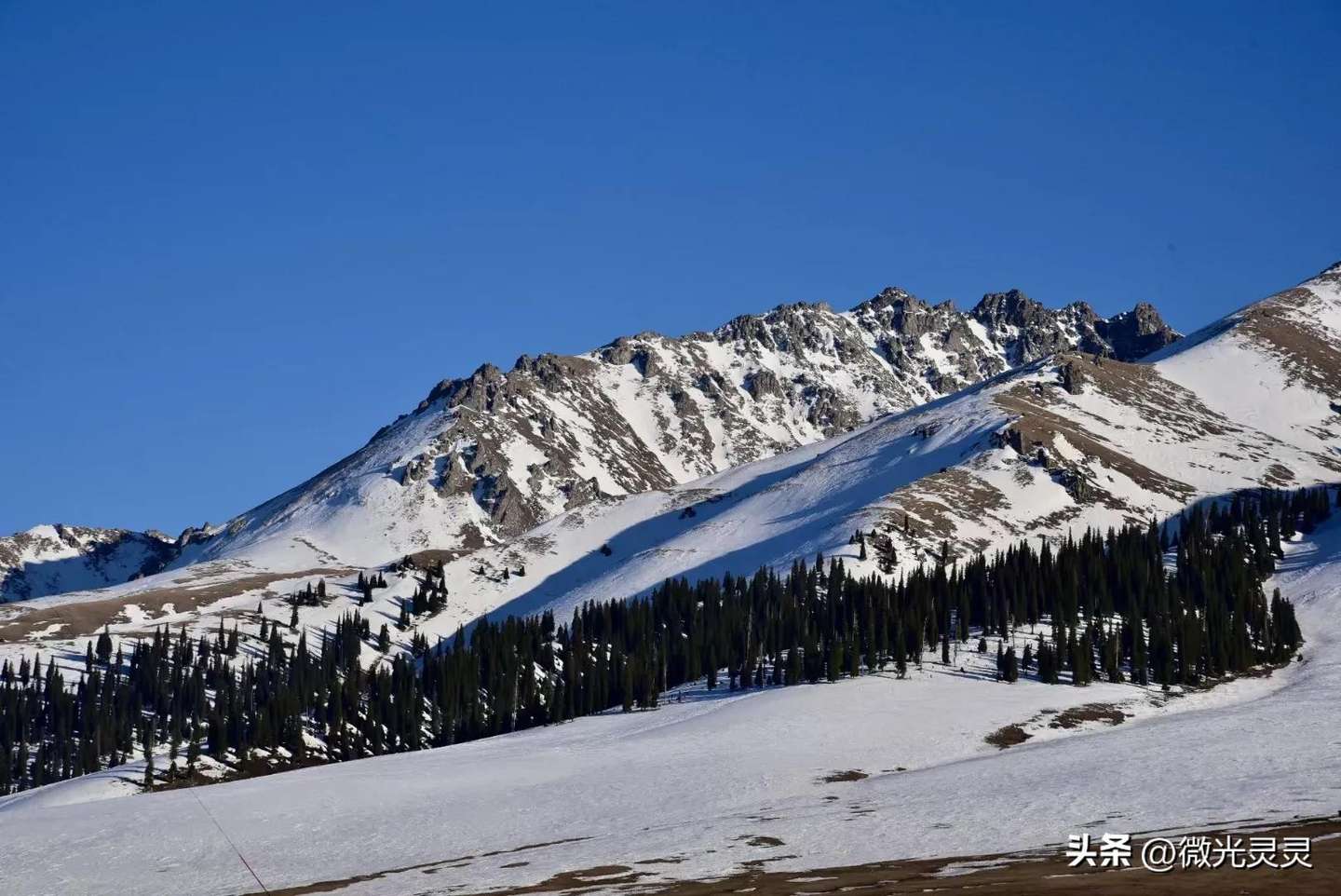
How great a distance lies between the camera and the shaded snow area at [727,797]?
6900 centimetres

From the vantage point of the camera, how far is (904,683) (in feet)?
468

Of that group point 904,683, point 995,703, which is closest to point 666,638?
point 904,683

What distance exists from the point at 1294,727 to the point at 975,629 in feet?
244

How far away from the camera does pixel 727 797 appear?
92312mm

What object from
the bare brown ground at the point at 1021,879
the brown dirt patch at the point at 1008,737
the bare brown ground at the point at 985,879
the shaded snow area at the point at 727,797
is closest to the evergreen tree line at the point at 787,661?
the shaded snow area at the point at 727,797

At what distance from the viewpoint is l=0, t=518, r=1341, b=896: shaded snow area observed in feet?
226

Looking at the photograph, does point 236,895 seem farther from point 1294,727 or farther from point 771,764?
point 1294,727

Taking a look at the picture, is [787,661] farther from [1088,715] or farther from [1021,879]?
[1021,879]

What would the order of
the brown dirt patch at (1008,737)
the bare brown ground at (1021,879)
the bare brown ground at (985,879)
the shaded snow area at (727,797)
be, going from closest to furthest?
the bare brown ground at (1021,879) < the bare brown ground at (985,879) < the shaded snow area at (727,797) < the brown dirt patch at (1008,737)

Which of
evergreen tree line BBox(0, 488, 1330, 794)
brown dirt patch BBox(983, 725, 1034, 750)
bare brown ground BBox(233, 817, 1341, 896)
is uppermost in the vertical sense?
evergreen tree line BBox(0, 488, 1330, 794)

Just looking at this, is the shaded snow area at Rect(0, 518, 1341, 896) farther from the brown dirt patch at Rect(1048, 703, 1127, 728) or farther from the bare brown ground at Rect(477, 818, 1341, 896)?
the bare brown ground at Rect(477, 818, 1341, 896)

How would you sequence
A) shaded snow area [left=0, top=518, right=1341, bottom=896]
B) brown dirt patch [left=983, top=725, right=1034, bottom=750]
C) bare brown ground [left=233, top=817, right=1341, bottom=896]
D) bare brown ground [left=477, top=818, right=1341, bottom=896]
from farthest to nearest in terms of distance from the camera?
1. brown dirt patch [left=983, top=725, right=1034, bottom=750]
2. shaded snow area [left=0, top=518, right=1341, bottom=896]
3. bare brown ground [left=233, top=817, right=1341, bottom=896]
4. bare brown ground [left=477, top=818, right=1341, bottom=896]

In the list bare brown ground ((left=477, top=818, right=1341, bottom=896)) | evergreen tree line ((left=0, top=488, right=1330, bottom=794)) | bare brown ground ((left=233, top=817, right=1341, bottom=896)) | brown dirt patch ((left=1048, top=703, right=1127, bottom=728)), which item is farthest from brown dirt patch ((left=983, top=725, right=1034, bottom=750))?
bare brown ground ((left=477, top=818, right=1341, bottom=896))

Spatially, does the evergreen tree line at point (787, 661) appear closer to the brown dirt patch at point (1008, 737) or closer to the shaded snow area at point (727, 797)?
the shaded snow area at point (727, 797)
